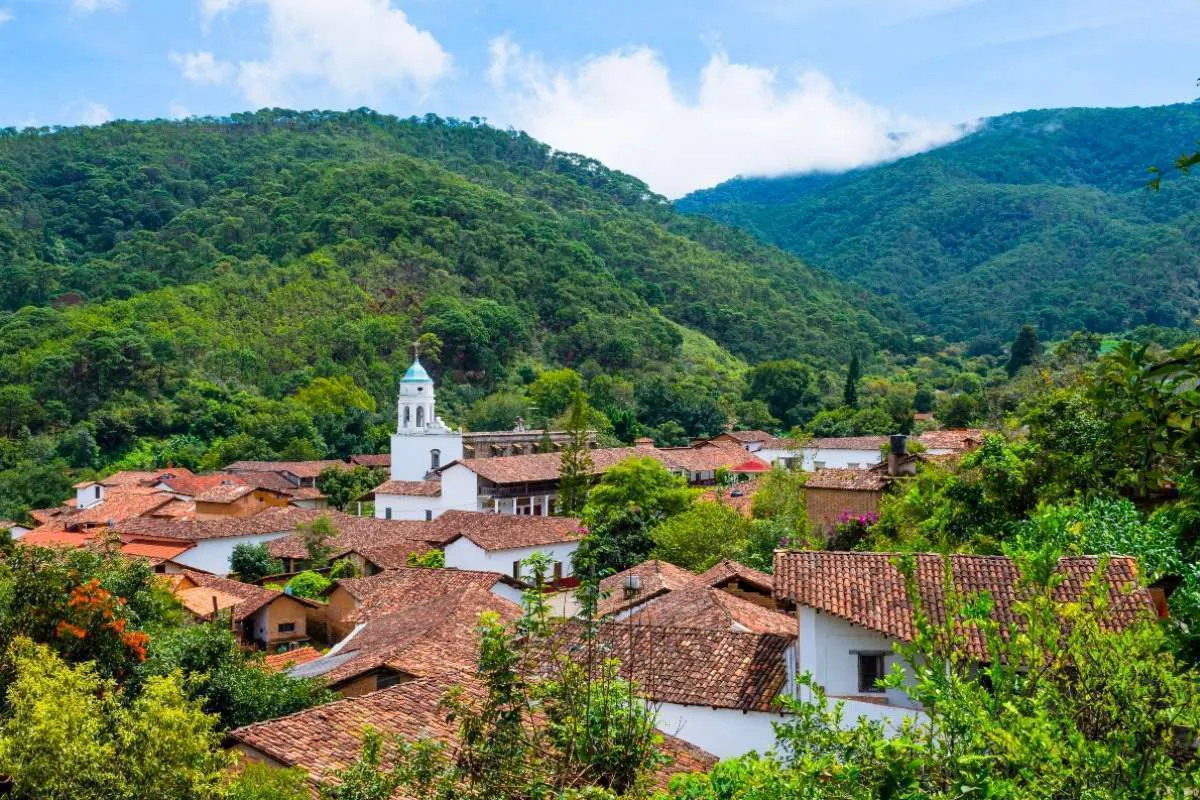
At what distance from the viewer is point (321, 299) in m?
73.5

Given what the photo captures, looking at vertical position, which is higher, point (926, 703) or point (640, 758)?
point (926, 703)

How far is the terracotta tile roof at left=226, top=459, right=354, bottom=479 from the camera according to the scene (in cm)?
4822

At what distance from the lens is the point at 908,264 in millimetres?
128125

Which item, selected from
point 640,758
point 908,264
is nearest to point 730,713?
point 640,758

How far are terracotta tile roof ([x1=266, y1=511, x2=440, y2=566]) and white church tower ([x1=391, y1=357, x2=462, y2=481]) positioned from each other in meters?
10.1

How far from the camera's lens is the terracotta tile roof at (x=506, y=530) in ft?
102

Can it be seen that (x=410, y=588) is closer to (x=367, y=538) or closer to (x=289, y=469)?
(x=367, y=538)

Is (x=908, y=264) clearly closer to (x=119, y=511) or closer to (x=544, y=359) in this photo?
(x=544, y=359)

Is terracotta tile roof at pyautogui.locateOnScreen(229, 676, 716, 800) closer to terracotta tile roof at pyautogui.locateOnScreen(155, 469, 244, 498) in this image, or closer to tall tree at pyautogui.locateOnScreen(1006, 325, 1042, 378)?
terracotta tile roof at pyautogui.locateOnScreen(155, 469, 244, 498)

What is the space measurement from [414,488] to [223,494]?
24.3 feet

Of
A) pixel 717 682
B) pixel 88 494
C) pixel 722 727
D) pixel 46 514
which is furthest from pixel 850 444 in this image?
pixel 722 727

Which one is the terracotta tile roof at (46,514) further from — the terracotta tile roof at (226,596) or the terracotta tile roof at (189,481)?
the terracotta tile roof at (226,596)

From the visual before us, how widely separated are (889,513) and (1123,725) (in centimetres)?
1757

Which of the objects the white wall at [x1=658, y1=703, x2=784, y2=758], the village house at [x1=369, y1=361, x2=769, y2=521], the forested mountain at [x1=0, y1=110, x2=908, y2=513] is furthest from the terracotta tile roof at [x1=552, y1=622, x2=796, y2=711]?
the forested mountain at [x1=0, y1=110, x2=908, y2=513]
